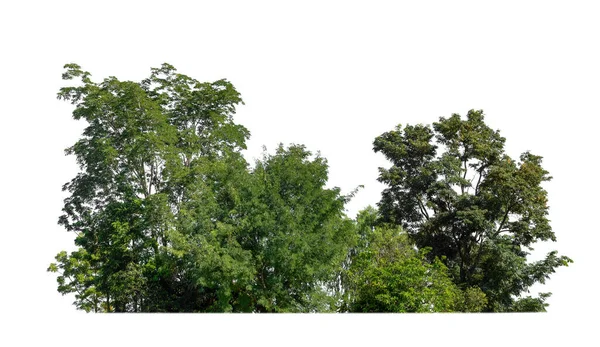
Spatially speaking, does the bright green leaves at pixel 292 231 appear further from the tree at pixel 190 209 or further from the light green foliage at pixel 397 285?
the light green foliage at pixel 397 285

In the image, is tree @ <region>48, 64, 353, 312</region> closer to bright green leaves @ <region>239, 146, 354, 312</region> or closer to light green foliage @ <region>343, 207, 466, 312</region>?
bright green leaves @ <region>239, 146, 354, 312</region>

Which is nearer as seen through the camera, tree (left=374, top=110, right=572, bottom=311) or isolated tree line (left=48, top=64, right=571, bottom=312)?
isolated tree line (left=48, top=64, right=571, bottom=312)

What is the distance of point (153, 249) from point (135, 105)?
4.47 meters

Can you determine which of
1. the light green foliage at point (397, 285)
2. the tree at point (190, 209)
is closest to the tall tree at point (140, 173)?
the tree at point (190, 209)

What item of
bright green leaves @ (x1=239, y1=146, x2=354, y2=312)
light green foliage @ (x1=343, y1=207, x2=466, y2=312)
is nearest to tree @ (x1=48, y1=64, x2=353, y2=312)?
bright green leaves @ (x1=239, y1=146, x2=354, y2=312)

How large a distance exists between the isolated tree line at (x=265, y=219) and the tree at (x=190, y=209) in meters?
0.04

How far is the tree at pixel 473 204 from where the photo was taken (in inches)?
819

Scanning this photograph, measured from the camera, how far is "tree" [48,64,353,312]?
51.5 ft

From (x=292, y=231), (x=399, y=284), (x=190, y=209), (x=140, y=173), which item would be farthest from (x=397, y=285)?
(x=140, y=173)

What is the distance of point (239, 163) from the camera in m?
17.5

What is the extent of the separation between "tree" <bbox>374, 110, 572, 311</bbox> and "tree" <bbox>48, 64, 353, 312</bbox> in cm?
638

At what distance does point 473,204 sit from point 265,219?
31.0ft

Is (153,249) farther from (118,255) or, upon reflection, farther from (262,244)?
(262,244)

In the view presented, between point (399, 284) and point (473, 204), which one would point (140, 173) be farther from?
point (473, 204)
